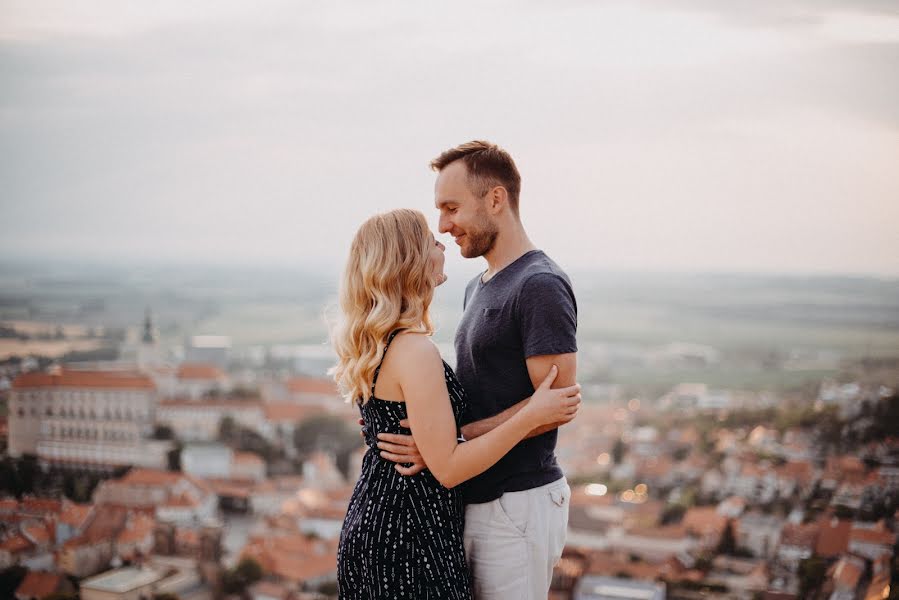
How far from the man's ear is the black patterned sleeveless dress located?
36 centimetres

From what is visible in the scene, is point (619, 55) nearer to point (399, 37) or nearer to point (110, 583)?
point (399, 37)

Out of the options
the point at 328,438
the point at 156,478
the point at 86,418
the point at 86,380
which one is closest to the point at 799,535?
the point at 156,478

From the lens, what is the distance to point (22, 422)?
793 cm

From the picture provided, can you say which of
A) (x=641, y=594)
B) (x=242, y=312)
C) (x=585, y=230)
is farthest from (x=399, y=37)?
(x=641, y=594)

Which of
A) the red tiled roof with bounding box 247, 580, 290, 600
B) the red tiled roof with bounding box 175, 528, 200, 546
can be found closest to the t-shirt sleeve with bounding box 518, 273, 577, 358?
the red tiled roof with bounding box 247, 580, 290, 600

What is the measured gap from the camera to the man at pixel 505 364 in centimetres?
152

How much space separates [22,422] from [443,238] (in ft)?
25.1

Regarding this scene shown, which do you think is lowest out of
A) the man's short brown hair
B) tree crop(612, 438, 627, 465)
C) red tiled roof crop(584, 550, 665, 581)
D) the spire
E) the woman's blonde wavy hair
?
tree crop(612, 438, 627, 465)

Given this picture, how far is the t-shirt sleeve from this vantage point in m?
1.50

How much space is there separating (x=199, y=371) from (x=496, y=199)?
1540 cm

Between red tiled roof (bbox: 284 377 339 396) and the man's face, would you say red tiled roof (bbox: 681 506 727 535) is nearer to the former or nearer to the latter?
the man's face

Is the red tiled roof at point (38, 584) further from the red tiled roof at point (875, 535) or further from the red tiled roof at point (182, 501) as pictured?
the red tiled roof at point (875, 535)

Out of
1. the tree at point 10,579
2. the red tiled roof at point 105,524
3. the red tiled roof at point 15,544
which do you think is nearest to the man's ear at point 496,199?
the tree at point 10,579

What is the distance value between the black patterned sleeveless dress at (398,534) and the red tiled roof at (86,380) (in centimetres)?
781
